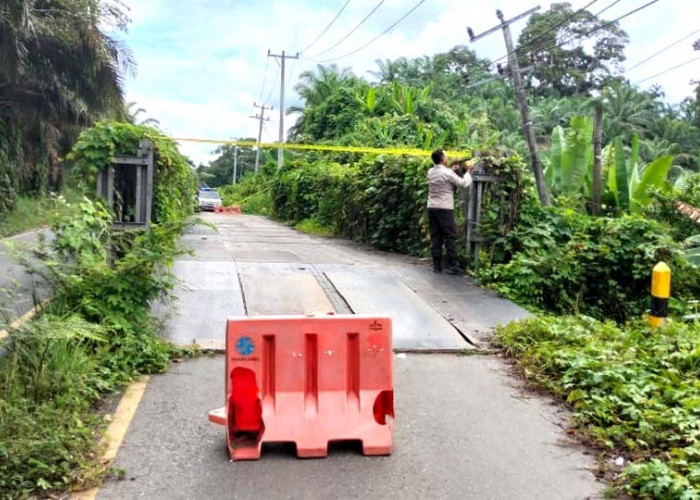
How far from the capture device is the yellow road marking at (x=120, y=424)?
165 inches

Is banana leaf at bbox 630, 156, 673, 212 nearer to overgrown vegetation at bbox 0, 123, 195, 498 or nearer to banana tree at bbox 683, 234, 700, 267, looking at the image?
banana tree at bbox 683, 234, 700, 267

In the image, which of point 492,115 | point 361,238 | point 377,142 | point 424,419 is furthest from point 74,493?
point 492,115

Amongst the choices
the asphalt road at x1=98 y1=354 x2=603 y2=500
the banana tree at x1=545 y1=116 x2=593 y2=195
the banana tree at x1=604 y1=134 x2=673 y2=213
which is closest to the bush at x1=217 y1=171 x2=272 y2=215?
the banana tree at x1=545 y1=116 x2=593 y2=195

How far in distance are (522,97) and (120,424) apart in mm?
17059

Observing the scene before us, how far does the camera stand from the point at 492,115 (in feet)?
162

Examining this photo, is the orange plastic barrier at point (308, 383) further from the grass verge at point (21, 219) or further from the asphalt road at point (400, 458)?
the grass verge at point (21, 219)

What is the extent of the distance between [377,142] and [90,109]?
412 inches

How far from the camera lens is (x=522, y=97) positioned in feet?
66.4

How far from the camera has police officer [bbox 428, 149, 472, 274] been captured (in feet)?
35.3

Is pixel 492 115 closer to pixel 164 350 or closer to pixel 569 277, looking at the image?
pixel 569 277

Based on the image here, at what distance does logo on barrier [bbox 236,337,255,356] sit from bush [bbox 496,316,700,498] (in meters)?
2.34

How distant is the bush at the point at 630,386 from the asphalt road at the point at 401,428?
23cm

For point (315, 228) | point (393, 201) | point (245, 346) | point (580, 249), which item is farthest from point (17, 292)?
point (315, 228)

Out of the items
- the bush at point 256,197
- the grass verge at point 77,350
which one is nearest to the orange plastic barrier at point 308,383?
the grass verge at point 77,350
